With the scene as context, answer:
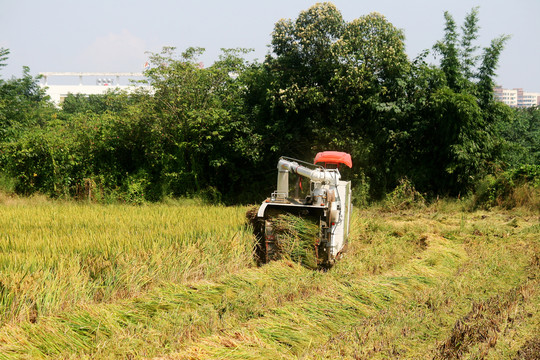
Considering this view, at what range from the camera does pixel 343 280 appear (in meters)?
6.05

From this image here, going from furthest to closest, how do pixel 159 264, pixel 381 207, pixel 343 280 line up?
pixel 381 207 < pixel 343 280 < pixel 159 264

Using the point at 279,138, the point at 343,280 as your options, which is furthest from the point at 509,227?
the point at 279,138

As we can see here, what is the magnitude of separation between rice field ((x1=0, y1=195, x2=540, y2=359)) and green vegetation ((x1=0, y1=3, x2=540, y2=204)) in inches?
271

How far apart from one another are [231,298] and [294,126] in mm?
10317

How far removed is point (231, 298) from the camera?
5.22 metres

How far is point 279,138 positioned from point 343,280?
926cm

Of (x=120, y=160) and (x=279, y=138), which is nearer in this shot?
(x=279, y=138)

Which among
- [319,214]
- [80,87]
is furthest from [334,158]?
[80,87]

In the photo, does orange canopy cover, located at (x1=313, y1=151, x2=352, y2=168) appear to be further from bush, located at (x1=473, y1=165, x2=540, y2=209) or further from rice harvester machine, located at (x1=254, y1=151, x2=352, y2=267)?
bush, located at (x1=473, y1=165, x2=540, y2=209)

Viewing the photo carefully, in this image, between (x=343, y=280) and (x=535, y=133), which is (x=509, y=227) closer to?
(x=343, y=280)

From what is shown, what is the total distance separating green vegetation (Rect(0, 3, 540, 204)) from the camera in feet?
46.5

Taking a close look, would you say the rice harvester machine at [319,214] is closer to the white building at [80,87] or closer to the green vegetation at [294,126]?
the green vegetation at [294,126]

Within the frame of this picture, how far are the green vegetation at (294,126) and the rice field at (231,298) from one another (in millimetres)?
6881

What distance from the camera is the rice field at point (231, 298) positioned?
3945 mm
